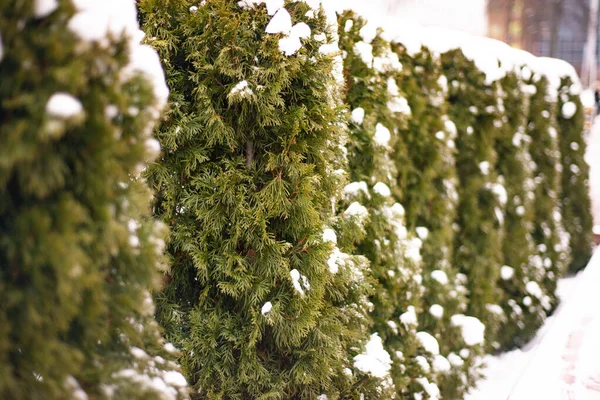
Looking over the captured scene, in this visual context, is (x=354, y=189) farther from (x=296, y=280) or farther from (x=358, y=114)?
(x=296, y=280)

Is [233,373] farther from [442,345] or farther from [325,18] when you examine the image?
[442,345]

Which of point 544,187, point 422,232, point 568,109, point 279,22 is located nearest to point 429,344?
point 422,232

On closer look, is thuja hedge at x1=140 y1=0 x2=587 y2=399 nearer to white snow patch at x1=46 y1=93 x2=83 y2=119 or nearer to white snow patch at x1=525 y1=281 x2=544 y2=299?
white snow patch at x1=46 y1=93 x2=83 y2=119

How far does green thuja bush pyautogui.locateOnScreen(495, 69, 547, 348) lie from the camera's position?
5.49 meters

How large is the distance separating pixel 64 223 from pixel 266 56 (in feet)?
4.49

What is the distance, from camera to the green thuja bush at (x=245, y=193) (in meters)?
2.20

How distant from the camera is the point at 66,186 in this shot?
1.14m

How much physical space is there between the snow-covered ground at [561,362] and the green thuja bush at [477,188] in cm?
50

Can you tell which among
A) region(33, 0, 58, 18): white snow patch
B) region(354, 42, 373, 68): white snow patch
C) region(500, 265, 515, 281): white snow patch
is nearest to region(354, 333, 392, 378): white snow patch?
region(354, 42, 373, 68): white snow patch

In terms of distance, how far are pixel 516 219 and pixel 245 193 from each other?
14.4 feet

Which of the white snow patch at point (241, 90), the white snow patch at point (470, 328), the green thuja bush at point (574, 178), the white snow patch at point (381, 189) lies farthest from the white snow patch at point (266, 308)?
the green thuja bush at point (574, 178)

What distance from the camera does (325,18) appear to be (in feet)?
7.77

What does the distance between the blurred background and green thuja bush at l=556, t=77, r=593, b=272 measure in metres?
1.73

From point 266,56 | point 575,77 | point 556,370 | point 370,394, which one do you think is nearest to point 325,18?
point 266,56
